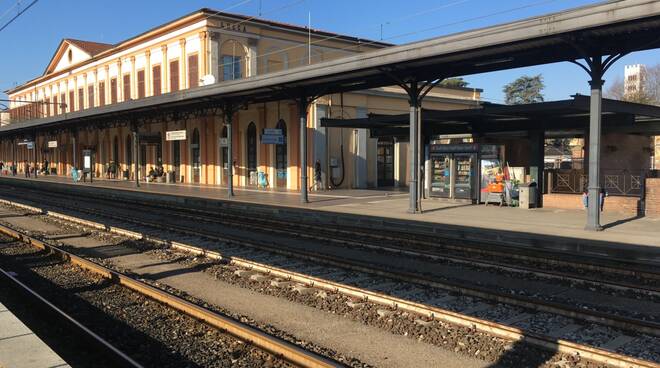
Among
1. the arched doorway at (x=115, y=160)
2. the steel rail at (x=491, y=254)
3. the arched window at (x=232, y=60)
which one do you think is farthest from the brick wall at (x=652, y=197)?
the arched doorway at (x=115, y=160)

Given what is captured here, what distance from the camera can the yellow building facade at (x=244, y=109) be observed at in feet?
106

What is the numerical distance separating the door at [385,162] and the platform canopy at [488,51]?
37.2 ft

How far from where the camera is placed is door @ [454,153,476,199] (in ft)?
73.7

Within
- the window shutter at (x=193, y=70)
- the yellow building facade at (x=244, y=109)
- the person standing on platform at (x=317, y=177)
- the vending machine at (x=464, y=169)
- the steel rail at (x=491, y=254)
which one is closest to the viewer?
the steel rail at (x=491, y=254)

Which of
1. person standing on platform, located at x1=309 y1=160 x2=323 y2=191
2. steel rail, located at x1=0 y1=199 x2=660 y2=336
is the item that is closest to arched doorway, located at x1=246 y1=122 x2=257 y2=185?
person standing on platform, located at x1=309 y1=160 x2=323 y2=191

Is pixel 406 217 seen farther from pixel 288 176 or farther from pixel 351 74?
pixel 288 176

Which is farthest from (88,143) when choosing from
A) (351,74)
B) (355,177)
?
(351,74)

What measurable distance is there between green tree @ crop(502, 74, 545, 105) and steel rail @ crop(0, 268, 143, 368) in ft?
279

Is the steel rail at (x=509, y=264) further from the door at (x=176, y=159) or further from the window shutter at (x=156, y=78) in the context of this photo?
the window shutter at (x=156, y=78)

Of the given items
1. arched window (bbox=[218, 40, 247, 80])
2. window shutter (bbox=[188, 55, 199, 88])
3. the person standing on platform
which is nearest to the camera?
the person standing on platform

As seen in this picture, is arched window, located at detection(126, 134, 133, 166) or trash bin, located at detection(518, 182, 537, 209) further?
arched window, located at detection(126, 134, 133, 166)

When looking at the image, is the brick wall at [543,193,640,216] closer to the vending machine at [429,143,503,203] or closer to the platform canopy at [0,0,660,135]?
the vending machine at [429,143,503,203]

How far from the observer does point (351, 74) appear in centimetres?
1966

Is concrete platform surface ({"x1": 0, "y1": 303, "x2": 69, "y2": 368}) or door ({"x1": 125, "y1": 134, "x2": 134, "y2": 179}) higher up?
door ({"x1": 125, "y1": 134, "x2": 134, "y2": 179})
